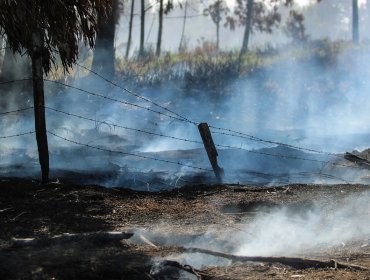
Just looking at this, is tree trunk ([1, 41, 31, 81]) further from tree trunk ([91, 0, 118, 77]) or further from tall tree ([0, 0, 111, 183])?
tall tree ([0, 0, 111, 183])

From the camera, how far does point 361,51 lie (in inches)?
969

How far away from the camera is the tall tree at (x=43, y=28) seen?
7.45 metres

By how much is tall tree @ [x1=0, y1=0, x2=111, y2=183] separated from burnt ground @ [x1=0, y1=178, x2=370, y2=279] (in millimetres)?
1168

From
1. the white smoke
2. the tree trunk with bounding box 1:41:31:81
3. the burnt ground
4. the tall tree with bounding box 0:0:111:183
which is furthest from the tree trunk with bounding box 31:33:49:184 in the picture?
the tree trunk with bounding box 1:41:31:81

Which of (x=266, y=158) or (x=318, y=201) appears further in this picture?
(x=266, y=158)

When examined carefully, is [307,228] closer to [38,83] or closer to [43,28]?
[38,83]

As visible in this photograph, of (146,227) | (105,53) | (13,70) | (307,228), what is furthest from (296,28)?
(146,227)

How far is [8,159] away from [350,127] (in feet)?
38.4

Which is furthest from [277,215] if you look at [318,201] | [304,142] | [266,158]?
[304,142]

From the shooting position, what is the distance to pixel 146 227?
6461 millimetres

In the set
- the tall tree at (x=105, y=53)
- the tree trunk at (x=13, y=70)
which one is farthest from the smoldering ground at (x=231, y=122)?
the tree trunk at (x=13, y=70)

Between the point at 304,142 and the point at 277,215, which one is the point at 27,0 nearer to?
the point at 277,215

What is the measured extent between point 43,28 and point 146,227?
3117mm

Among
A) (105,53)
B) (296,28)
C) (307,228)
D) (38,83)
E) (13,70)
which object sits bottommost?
(307,228)
